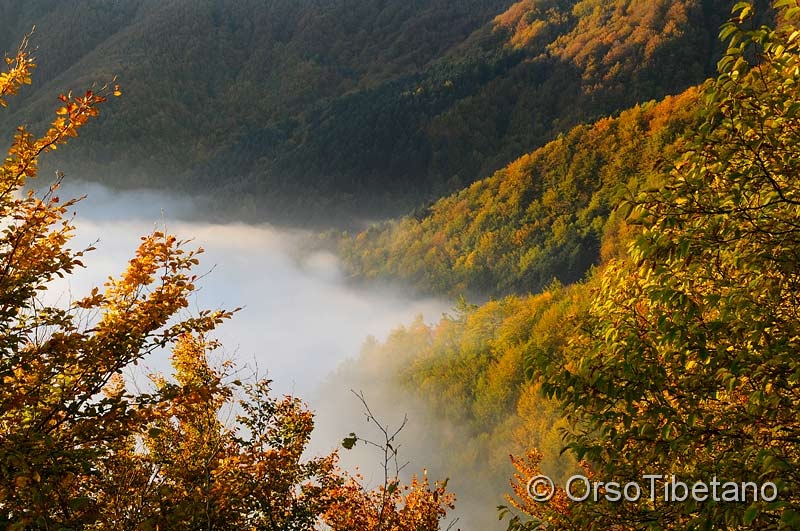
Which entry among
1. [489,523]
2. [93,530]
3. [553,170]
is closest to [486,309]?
[489,523]

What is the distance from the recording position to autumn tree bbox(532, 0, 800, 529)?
596cm

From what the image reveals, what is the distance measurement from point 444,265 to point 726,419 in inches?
7203

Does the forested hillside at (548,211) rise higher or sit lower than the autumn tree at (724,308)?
higher

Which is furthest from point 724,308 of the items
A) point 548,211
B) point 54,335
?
point 548,211

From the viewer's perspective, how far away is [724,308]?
252 inches

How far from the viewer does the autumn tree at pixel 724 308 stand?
5957 millimetres

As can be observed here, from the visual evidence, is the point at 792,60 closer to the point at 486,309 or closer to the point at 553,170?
the point at 486,309

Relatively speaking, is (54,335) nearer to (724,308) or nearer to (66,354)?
(66,354)

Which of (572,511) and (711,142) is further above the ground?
(711,142)

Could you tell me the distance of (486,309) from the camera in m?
93.9

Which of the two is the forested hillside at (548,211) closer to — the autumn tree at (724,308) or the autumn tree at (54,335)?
the autumn tree at (724,308)

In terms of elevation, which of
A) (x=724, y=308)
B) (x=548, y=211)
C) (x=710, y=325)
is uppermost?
(x=548, y=211)
